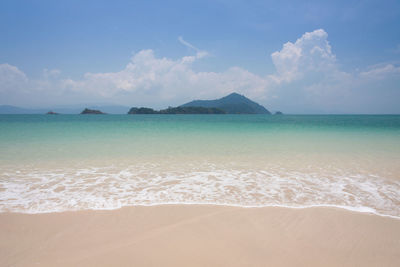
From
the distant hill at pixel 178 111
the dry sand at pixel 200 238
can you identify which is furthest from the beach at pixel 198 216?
the distant hill at pixel 178 111

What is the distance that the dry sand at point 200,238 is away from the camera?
2.60 metres

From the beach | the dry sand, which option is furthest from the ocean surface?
the dry sand

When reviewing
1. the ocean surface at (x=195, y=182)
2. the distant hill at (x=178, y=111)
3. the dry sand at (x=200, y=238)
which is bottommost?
the dry sand at (x=200, y=238)

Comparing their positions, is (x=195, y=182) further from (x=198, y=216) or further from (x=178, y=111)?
(x=178, y=111)

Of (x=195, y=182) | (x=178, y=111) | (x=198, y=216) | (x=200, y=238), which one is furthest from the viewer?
(x=178, y=111)

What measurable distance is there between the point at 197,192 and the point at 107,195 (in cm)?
218

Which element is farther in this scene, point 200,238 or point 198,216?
point 198,216

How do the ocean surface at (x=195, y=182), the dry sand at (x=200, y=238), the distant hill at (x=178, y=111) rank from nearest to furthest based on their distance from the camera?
the dry sand at (x=200, y=238), the ocean surface at (x=195, y=182), the distant hill at (x=178, y=111)

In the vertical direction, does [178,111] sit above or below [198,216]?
above

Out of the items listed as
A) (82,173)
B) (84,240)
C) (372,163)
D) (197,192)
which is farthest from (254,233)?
(372,163)

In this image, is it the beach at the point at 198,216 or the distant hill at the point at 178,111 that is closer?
the beach at the point at 198,216

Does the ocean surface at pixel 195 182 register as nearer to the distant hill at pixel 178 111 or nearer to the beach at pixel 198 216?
the beach at pixel 198 216

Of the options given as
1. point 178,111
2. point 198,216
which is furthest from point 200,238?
point 178,111

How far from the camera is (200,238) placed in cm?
305
